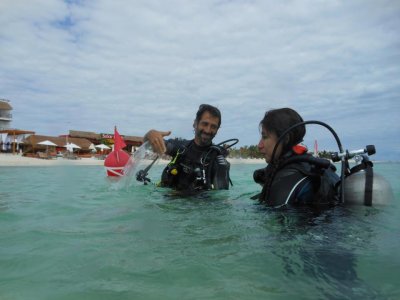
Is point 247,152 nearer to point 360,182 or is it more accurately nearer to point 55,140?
point 55,140

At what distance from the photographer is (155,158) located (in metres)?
5.93

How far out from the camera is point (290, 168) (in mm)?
2988

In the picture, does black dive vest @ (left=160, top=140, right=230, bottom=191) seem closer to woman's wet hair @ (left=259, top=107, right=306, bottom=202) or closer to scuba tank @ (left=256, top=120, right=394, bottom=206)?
woman's wet hair @ (left=259, top=107, right=306, bottom=202)

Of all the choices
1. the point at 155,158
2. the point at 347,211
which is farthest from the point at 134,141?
the point at 347,211

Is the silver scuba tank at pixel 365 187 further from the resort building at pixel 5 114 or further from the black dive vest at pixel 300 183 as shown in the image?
the resort building at pixel 5 114

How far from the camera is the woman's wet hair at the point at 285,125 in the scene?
3.24 m

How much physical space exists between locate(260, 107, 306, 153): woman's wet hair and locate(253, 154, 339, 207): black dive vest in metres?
0.25

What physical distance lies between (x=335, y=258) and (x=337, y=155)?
139 cm

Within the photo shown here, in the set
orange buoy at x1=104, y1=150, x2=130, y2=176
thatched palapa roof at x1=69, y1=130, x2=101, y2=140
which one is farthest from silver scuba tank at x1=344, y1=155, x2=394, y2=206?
thatched palapa roof at x1=69, y1=130, x2=101, y2=140

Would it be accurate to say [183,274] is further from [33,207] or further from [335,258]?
[33,207]

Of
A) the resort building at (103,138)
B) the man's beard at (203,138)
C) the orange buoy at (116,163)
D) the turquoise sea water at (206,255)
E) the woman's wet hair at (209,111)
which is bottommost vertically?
the turquoise sea water at (206,255)

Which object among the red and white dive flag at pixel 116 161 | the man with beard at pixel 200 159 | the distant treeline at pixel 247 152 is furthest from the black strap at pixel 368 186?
the distant treeline at pixel 247 152

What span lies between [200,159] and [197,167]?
0.14m

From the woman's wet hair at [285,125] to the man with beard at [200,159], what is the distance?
2030 millimetres
